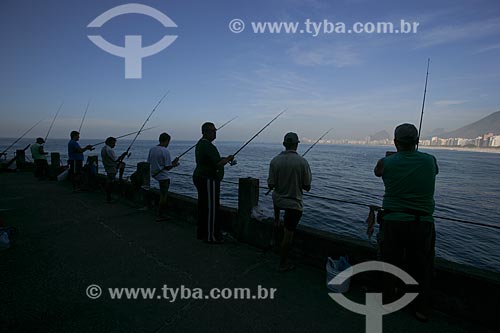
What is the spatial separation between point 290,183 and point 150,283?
2.27 meters

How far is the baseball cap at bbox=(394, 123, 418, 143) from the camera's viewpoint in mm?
2398

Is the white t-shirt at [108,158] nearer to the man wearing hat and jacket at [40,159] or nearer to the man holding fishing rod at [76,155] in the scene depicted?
the man holding fishing rod at [76,155]

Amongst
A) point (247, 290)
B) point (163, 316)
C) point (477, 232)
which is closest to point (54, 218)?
point (163, 316)

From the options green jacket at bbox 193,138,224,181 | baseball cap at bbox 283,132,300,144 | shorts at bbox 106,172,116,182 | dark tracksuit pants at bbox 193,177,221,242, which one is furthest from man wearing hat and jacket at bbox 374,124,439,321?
shorts at bbox 106,172,116,182

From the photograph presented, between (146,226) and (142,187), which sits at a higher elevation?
(142,187)

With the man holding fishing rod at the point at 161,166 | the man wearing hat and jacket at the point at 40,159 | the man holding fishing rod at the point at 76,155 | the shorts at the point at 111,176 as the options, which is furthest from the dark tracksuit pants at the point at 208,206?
the man wearing hat and jacket at the point at 40,159

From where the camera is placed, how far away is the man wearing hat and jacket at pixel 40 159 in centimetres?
973

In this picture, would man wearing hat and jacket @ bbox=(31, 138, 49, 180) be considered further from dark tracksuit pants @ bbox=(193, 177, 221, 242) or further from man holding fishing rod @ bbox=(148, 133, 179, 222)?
dark tracksuit pants @ bbox=(193, 177, 221, 242)

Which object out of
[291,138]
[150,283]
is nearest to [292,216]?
[291,138]

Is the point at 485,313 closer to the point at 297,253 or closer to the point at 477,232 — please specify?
the point at 297,253

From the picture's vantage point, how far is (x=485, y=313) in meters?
2.39

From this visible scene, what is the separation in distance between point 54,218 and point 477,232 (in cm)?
1600

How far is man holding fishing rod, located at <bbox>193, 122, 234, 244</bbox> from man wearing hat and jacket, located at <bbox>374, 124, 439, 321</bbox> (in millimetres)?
2535

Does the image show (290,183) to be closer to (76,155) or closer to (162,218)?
(162,218)
